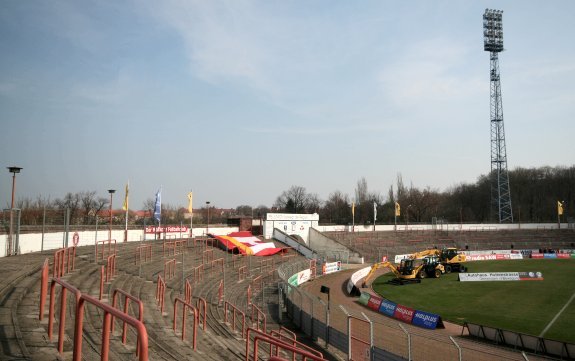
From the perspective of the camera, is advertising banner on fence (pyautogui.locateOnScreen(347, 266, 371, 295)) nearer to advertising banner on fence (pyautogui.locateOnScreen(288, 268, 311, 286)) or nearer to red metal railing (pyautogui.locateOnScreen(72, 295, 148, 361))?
advertising banner on fence (pyautogui.locateOnScreen(288, 268, 311, 286))

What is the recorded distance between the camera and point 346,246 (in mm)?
57656

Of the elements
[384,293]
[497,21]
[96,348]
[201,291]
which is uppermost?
[497,21]

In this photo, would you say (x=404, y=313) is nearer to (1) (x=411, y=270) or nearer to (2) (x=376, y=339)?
(2) (x=376, y=339)

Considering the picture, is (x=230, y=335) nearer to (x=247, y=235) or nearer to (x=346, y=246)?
(x=247, y=235)

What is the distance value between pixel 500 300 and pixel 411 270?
9.72 meters

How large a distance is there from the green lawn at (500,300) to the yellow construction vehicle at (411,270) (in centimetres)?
89

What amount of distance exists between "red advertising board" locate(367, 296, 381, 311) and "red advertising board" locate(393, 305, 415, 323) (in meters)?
2.29

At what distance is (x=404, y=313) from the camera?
24.1 meters

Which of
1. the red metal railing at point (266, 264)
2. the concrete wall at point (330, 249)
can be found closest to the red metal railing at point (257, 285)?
the red metal railing at point (266, 264)

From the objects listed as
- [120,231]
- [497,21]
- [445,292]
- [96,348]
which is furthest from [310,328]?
[497,21]

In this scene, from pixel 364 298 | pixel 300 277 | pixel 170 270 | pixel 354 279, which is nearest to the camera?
pixel 170 270

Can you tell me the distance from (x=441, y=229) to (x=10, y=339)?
76826mm

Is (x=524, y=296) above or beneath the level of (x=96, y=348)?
beneath

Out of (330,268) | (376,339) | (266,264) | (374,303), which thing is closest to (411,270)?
(330,268)
